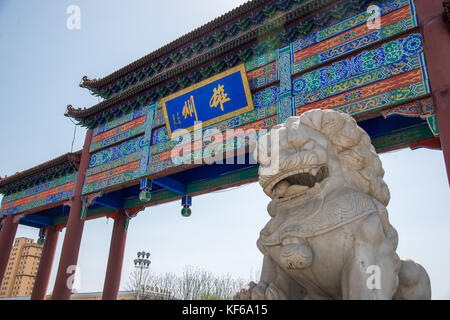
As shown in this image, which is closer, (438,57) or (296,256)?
(296,256)

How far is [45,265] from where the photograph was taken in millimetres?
10641

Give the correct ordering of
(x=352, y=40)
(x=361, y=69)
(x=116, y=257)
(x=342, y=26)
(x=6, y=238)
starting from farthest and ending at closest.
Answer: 1. (x=6, y=238)
2. (x=116, y=257)
3. (x=342, y=26)
4. (x=352, y=40)
5. (x=361, y=69)

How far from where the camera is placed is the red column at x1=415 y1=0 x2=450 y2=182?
4.17 m

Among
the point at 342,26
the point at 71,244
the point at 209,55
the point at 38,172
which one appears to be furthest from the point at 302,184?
the point at 38,172

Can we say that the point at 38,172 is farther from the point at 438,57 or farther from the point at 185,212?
the point at 438,57

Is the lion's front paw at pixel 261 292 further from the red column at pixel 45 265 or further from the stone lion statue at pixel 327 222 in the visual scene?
the red column at pixel 45 265

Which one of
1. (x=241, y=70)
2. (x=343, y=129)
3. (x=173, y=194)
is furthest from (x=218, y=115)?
(x=343, y=129)

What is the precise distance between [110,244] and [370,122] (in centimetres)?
656

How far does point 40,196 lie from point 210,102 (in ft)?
20.0

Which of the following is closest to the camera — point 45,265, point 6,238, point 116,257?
point 116,257

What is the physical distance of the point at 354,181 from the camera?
1.76 m

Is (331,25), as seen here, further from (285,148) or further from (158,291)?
(158,291)

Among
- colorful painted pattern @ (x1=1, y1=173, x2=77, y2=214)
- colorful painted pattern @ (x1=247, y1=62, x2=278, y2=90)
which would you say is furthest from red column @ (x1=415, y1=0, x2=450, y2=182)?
colorful painted pattern @ (x1=1, y1=173, x2=77, y2=214)

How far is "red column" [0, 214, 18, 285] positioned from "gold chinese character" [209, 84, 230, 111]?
7417 mm
